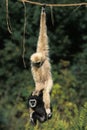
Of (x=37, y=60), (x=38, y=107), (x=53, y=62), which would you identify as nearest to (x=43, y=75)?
(x=37, y=60)

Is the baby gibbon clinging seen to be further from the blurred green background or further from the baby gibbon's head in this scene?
the blurred green background

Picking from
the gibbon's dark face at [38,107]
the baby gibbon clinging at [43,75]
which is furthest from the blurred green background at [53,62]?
the gibbon's dark face at [38,107]

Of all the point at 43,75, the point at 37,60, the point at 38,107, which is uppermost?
the point at 37,60

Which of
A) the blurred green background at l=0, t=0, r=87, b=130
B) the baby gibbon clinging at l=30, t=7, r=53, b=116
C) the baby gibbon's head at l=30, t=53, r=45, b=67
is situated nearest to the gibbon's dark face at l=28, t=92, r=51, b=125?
the baby gibbon clinging at l=30, t=7, r=53, b=116

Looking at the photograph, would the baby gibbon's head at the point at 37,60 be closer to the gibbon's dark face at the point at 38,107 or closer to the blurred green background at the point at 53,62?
the gibbon's dark face at the point at 38,107

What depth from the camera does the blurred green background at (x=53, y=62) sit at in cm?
1956

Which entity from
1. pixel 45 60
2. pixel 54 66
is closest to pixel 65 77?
pixel 54 66

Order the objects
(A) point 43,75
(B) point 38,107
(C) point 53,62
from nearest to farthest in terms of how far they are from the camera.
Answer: (B) point 38,107
(A) point 43,75
(C) point 53,62

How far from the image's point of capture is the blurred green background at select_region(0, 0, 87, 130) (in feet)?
64.2

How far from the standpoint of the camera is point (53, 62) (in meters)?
22.6

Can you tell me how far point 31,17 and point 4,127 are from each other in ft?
8.98

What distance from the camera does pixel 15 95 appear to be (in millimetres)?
22047

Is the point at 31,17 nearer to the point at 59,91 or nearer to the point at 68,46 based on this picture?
the point at 59,91

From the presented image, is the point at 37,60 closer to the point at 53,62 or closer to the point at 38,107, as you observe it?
the point at 38,107
